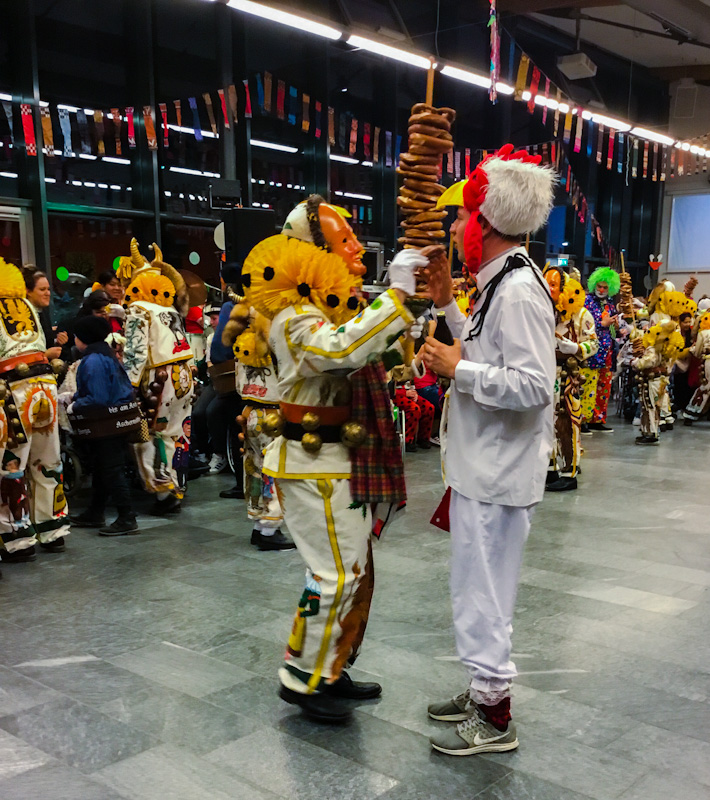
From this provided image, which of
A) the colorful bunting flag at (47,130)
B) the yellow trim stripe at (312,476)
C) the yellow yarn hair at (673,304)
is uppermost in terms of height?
the colorful bunting flag at (47,130)

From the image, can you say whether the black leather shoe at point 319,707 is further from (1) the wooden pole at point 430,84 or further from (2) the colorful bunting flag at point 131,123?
(2) the colorful bunting flag at point 131,123

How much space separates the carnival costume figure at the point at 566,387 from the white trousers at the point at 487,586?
3619 millimetres

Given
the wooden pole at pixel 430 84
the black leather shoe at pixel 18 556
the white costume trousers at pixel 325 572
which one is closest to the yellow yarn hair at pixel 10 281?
the black leather shoe at pixel 18 556

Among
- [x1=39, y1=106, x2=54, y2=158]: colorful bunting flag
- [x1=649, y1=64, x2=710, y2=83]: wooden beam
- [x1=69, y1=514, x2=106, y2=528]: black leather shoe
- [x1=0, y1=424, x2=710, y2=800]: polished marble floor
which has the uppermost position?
[x1=649, y1=64, x2=710, y2=83]: wooden beam

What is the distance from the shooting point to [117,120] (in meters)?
7.88

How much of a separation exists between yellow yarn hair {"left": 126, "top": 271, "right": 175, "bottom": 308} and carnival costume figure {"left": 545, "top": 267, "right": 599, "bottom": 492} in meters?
2.80

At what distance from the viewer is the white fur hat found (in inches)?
84.3

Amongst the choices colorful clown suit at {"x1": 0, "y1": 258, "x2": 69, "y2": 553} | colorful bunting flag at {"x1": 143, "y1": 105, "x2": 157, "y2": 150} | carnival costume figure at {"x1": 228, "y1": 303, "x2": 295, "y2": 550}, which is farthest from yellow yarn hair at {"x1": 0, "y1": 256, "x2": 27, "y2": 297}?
colorful bunting flag at {"x1": 143, "y1": 105, "x2": 157, "y2": 150}

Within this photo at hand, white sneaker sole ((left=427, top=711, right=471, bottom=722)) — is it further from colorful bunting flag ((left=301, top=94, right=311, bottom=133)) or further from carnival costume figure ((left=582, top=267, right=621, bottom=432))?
colorful bunting flag ((left=301, top=94, right=311, bottom=133))

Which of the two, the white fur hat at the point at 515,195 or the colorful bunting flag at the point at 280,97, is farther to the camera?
the colorful bunting flag at the point at 280,97

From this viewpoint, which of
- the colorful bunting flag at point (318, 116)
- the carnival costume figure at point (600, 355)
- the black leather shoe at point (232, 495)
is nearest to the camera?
the black leather shoe at point (232, 495)

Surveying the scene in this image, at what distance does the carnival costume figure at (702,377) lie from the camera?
9570 millimetres

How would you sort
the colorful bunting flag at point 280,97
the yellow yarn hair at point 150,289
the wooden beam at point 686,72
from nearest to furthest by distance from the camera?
the yellow yarn hair at point 150,289
the colorful bunting flag at point 280,97
the wooden beam at point 686,72

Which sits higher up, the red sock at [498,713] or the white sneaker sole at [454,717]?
the red sock at [498,713]
